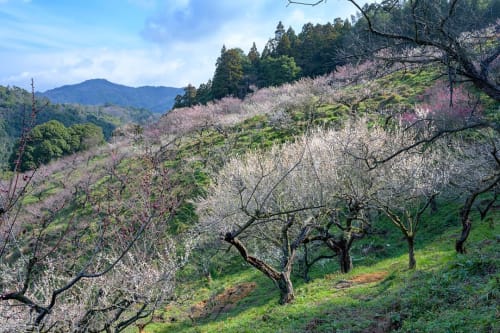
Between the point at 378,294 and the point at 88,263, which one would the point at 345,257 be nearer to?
the point at 378,294

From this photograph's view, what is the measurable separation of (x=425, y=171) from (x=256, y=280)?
8886 millimetres

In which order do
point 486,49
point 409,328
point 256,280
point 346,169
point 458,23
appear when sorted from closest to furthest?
point 458,23 → point 486,49 → point 409,328 → point 346,169 → point 256,280

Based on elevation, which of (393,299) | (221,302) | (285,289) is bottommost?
(221,302)

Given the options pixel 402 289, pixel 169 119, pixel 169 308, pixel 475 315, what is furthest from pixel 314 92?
pixel 475 315

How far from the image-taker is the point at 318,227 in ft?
38.8

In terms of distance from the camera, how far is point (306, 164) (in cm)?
1684

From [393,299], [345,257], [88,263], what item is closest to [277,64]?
[345,257]

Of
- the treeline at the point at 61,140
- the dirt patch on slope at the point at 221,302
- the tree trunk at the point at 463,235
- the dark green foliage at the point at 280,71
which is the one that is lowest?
the dirt patch on slope at the point at 221,302

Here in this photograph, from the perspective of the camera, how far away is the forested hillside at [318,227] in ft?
16.2

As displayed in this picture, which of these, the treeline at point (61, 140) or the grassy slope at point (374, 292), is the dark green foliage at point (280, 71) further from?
the grassy slope at point (374, 292)

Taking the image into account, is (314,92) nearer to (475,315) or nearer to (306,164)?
(306,164)

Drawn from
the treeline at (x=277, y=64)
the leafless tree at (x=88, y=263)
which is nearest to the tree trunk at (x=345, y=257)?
the leafless tree at (x=88, y=263)

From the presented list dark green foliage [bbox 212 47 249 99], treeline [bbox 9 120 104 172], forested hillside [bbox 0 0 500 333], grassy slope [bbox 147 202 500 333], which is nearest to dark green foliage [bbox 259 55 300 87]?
dark green foliage [bbox 212 47 249 99]

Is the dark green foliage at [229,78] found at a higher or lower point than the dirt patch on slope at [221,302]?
higher
